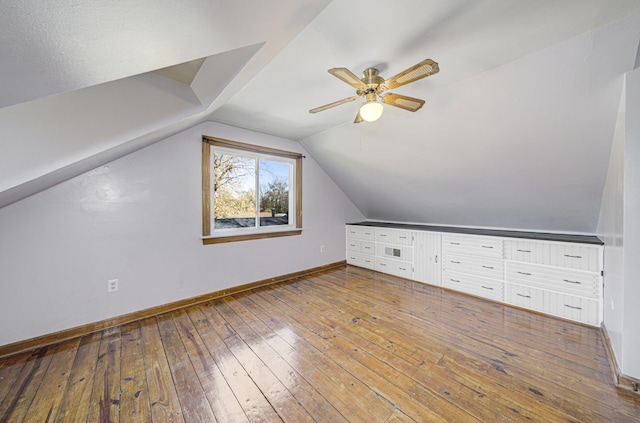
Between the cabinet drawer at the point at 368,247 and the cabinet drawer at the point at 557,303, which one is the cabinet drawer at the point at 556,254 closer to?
the cabinet drawer at the point at 557,303

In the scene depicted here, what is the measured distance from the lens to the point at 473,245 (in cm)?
330

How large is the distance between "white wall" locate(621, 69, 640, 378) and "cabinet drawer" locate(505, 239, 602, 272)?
3.54 feet

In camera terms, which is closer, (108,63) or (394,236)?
(108,63)

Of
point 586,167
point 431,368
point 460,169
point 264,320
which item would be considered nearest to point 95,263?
point 264,320

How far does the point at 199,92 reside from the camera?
2295mm

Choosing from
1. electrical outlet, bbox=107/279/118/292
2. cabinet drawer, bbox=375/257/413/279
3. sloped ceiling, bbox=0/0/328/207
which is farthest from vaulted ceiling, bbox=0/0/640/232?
cabinet drawer, bbox=375/257/413/279

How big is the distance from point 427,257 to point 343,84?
287cm

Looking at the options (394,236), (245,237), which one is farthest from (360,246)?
(245,237)

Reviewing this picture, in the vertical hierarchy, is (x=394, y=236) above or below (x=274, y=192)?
below

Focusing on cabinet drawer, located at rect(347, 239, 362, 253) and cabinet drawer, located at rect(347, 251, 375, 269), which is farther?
cabinet drawer, located at rect(347, 239, 362, 253)

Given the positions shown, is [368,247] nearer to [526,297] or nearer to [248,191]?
[526,297]

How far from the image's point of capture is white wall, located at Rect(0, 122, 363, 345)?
2109 millimetres

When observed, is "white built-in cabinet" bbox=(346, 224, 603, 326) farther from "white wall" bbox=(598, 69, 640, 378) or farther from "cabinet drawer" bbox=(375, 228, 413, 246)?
"white wall" bbox=(598, 69, 640, 378)

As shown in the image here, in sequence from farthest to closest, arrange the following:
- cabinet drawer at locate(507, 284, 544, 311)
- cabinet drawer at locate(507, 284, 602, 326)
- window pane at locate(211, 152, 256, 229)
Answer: window pane at locate(211, 152, 256, 229) < cabinet drawer at locate(507, 284, 544, 311) < cabinet drawer at locate(507, 284, 602, 326)
